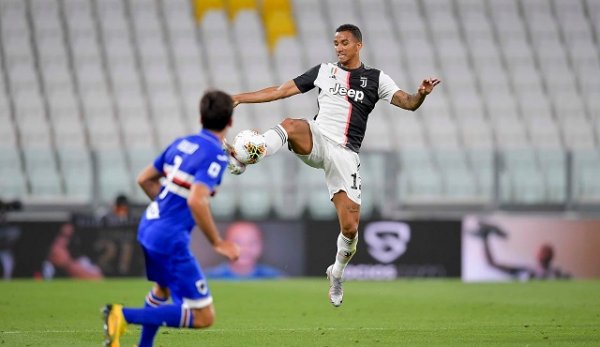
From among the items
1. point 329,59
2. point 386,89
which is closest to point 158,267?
point 386,89

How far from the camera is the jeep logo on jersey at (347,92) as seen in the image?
10.6 metres

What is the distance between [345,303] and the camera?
45.4 ft

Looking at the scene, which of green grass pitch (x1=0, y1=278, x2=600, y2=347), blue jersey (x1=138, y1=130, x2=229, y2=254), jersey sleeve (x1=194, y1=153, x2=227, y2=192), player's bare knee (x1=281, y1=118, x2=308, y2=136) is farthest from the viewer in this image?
player's bare knee (x1=281, y1=118, x2=308, y2=136)

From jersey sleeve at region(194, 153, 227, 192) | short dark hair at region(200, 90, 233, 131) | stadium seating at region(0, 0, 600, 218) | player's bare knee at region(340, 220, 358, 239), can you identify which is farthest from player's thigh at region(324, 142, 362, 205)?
stadium seating at region(0, 0, 600, 218)

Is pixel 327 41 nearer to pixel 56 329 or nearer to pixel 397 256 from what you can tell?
pixel 397 256

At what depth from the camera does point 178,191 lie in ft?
24.0

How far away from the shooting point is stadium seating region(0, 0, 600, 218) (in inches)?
763

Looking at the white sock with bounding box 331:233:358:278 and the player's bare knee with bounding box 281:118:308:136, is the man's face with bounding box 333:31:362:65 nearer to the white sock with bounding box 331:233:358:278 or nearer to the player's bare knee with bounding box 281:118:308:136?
the player's bare knee with bounding box 281:118:308:136

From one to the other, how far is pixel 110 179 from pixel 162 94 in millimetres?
5098

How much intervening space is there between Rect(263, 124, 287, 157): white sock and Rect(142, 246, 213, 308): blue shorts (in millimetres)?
2511

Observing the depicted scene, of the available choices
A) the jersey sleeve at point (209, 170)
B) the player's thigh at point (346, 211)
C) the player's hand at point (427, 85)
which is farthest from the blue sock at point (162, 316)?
the player's thigh at point (346, 211)

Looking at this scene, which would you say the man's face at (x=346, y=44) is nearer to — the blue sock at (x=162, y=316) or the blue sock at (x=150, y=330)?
the blue sock at (x=150, y=330)

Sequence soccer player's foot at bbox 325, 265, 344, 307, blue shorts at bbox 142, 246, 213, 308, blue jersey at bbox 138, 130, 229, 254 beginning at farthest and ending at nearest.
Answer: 1. soccer player's foot at bbox 325, 265, 344, 307
2. blue shorts at bbox 142, 246, 213, 308
3. blue jersey at bbox 138, 130, 229, 254

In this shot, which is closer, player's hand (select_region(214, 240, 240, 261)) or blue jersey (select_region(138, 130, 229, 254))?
player's hand (select_region(214, 240, 240, 261))
